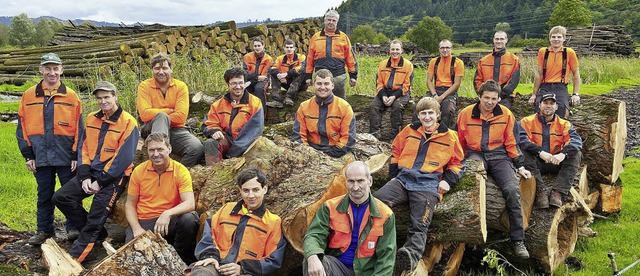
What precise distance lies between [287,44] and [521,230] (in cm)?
556

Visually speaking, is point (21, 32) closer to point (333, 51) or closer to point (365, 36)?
point (365, 36)

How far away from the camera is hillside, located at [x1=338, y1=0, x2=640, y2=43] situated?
60078 mm

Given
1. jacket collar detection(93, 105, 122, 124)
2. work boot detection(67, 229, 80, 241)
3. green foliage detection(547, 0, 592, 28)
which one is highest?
green foliage detection(547, 0, 592, 28)

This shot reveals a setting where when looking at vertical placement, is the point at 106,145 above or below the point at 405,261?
above

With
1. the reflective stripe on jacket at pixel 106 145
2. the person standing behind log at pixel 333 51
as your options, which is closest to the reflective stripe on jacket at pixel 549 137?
the person standing behind log at pixel 333 51

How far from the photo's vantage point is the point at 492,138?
553 cm

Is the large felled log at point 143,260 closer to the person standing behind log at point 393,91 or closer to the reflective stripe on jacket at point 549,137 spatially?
the reflective stripe on jacket at point 549,137

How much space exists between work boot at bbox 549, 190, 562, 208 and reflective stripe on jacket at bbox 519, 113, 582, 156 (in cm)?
49

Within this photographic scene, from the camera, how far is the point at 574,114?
713 centimetres

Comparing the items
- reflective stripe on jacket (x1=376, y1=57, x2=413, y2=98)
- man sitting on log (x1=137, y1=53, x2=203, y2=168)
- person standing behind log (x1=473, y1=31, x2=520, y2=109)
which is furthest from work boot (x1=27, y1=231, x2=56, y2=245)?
person standing behind log (x1=473, y1=31, x2=520, y2=109)

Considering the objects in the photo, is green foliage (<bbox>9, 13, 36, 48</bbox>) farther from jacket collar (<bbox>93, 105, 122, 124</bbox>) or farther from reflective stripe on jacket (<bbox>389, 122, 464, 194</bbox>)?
reflective stripe on jacket (<bbox>389, 122, 464, 194</bbox>)

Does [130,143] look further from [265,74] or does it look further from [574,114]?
[574,114]

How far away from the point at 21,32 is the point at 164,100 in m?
43.5

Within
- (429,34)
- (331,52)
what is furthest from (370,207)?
(429,34)
